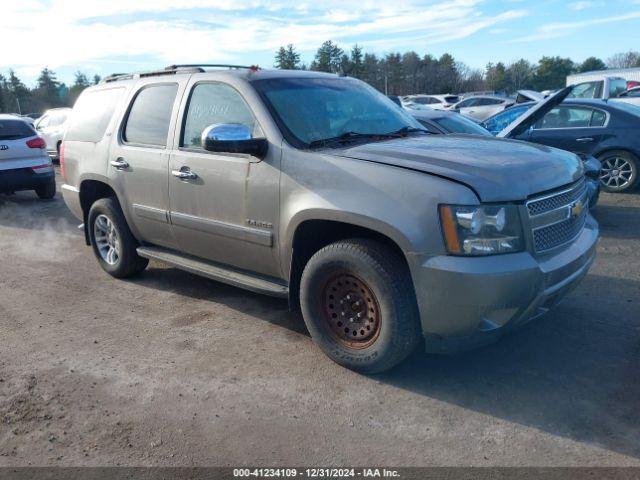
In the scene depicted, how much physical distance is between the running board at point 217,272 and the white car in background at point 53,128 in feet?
40.0

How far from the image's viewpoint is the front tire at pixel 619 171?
886 cm

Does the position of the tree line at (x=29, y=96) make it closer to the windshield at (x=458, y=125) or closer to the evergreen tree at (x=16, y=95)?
the evergreen tree at (x=16, y=95)

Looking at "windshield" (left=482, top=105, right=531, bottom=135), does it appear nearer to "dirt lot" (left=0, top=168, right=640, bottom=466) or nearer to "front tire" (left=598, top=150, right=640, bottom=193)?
"front tire" (left=598, top=150, right=640, bottom=193)

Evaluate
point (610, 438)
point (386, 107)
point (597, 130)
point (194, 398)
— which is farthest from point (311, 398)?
point (597, 130)

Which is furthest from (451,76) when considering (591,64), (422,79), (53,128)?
(53,128)

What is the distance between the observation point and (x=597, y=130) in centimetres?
893

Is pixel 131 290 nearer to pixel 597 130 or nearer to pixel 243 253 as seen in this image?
pixel 243 253

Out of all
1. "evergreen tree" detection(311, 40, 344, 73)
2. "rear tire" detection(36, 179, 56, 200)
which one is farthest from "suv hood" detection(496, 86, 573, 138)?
"evergreen tree" detection(311, 40, 344, 73)

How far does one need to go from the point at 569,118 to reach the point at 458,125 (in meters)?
2.26

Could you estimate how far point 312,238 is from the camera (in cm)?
391

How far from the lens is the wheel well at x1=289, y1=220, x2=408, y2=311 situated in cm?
367

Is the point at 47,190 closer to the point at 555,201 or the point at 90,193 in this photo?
the point at 90,193

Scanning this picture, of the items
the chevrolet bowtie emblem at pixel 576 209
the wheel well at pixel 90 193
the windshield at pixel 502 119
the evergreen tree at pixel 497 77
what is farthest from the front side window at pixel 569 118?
the evergreen tree at pixel 497 77

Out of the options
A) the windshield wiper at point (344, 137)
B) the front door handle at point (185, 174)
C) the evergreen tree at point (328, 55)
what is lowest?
the front door handle at point (185, 174)
